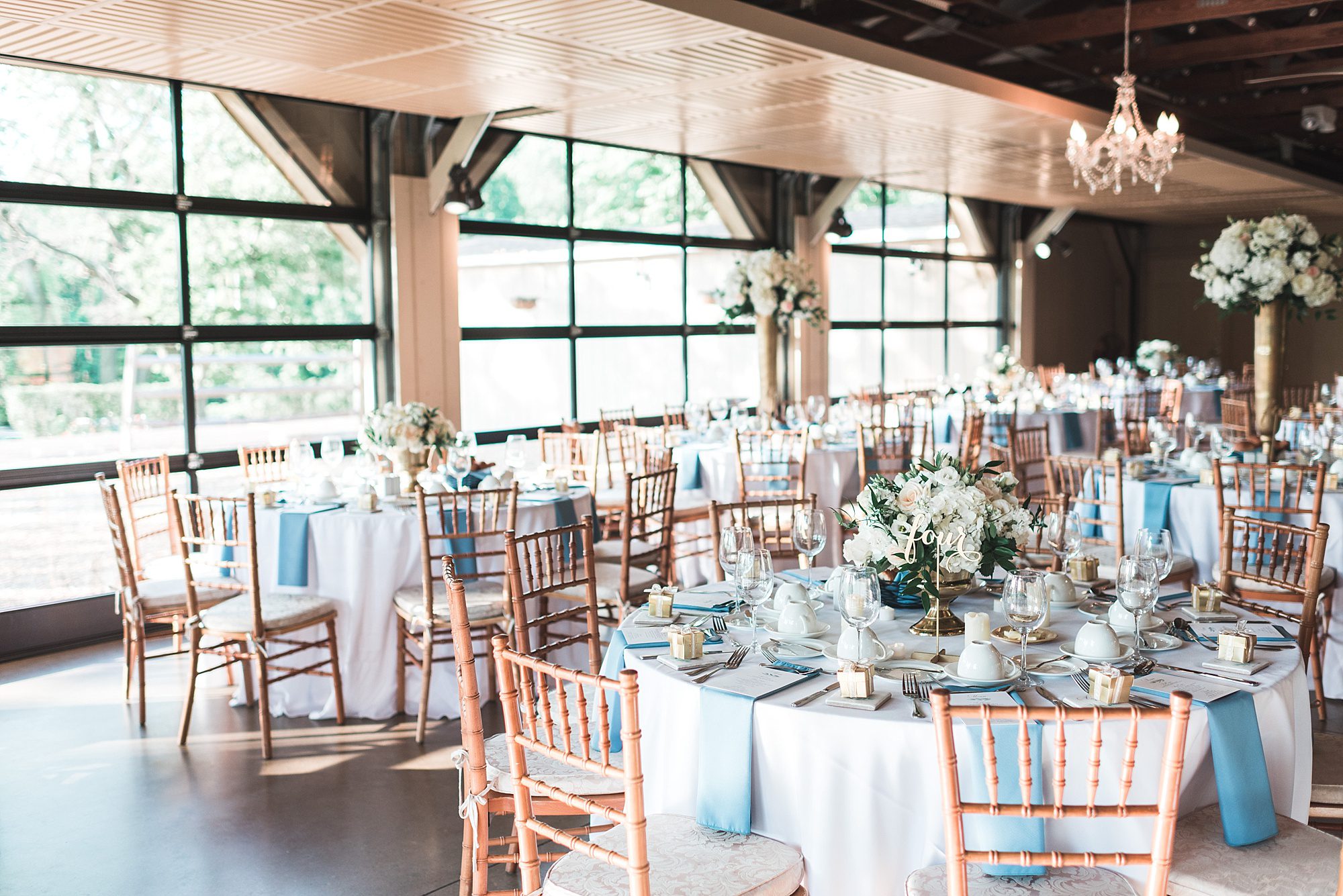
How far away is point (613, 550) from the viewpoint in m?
5.94

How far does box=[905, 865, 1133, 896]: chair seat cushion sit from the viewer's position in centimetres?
228

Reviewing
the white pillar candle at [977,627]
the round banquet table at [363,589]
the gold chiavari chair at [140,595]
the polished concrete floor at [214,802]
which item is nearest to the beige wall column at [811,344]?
the round banquet table at [363,589]

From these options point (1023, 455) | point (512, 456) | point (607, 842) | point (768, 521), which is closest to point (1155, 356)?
point (1023, 455)

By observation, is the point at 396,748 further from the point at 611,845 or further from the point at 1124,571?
the point at 1124,571

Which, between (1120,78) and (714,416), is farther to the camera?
(714,416)

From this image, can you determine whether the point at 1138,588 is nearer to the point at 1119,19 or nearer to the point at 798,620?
Result: the point at 798,620

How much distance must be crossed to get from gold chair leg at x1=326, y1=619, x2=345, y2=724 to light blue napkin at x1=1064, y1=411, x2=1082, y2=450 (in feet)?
23.2

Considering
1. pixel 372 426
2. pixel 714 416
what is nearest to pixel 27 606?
pixel 372 426

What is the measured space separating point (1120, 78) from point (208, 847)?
249 inches

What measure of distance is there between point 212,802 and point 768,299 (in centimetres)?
574

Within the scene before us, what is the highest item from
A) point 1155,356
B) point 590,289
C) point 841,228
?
point 841,228

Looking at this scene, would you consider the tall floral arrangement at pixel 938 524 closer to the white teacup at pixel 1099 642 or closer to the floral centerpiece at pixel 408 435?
the white teacup at pixel 1099 642

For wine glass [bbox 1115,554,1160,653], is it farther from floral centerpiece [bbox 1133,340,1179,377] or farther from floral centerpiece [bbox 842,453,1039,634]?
floral centerpiece [bbox 1133,340,1179,377]

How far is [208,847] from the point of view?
12.5ft
